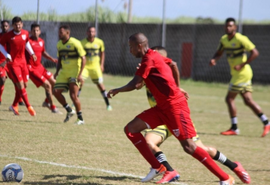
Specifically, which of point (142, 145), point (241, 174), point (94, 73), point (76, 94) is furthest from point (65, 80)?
point (241, 174)

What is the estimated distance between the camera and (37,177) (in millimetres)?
6328

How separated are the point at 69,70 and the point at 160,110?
5309 millimetres

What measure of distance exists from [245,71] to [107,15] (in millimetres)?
15685

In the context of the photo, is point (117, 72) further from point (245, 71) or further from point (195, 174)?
point (195, 174)

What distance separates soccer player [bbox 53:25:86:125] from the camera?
1108cm

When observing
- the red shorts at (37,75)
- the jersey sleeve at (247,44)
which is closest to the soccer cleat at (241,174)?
the jersey sleeve at (247,44)

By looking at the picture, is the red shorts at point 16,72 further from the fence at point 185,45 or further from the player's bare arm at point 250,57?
the fence at point 185,45

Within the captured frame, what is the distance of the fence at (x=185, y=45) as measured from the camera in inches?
930

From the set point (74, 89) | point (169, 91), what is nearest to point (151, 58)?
point (169, 91)

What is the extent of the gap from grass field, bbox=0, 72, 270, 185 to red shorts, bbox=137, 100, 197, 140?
0.85m

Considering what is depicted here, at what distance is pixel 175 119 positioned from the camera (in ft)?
20.0

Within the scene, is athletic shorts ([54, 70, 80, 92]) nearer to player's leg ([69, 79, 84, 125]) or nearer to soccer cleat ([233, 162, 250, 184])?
player's leg ([69, 79, 84, 125])

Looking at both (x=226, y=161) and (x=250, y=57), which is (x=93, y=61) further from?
(x=226, y=161)

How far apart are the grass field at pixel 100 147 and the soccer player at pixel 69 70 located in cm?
48
